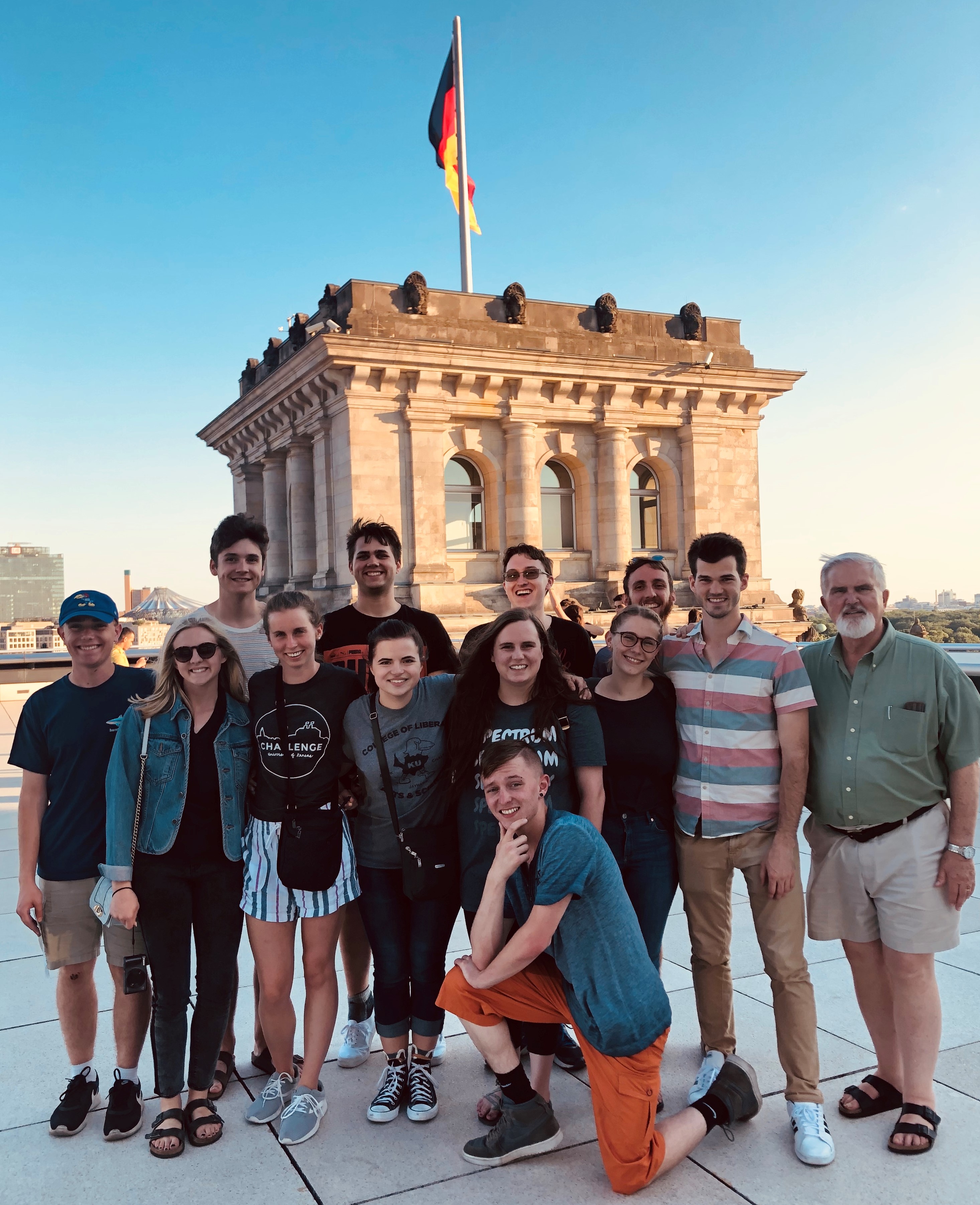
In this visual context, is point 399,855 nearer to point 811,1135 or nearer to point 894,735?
point 811,1135

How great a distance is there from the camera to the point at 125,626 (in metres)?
13.7

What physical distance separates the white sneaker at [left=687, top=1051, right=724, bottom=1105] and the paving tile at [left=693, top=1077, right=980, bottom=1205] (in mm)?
196

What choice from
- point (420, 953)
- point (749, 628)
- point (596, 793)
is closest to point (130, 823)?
point (420, 953)

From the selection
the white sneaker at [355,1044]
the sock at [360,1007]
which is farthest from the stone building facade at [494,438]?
the white sneaker at [355,1044]

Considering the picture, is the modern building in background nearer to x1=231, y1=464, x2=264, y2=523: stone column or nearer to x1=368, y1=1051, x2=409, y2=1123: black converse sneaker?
x1=231, y1=464, x2=264, y2=523: stone column

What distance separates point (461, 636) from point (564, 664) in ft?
45.2

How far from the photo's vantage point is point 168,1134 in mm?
3393

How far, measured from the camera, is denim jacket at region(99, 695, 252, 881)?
11.4 feet

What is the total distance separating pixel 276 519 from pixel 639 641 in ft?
67.4

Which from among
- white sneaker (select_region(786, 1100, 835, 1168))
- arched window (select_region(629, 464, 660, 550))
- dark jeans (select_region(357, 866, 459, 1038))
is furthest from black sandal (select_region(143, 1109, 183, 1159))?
Answer: arched window (select_region(629, 464, 660, 550))

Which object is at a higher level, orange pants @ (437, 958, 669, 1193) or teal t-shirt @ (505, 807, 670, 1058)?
teal t-shirt @ (505, 807, 670, 1058)

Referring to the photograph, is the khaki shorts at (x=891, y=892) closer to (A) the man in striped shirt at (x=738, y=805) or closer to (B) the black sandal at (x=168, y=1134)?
(A) the man in striped shirt at (x=738, y=805)

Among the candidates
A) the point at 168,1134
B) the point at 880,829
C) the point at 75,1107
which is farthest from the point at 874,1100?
the point at 75,1107

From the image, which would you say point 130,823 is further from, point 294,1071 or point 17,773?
point 17,773
